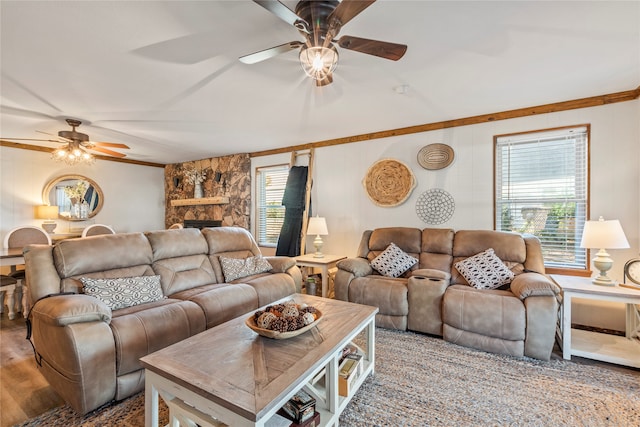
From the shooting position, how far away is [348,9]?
138 cm

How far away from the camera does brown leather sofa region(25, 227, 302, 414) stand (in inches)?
67.7

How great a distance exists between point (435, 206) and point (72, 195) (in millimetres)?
6214

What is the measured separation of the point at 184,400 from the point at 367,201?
3474mm

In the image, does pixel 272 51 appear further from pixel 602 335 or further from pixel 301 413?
pixel 602 335

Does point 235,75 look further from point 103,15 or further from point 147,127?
point 147,127

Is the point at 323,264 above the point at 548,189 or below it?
below

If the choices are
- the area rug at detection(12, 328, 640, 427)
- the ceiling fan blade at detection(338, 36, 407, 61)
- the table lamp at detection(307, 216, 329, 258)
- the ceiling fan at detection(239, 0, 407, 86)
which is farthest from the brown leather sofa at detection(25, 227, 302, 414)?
the ceiling fan blade at detection(338, 36, 407, 61)

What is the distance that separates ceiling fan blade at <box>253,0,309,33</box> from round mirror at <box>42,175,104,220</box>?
572 cm

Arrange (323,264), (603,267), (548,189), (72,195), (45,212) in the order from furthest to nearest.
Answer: (72,195) → (45,212) → (323,264) → (548,189) → (603,267)

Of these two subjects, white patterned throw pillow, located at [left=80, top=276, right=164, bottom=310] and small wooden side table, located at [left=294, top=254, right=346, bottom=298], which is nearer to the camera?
white patterned throw pillow, located at [left=80, top=276, right=164, bottom=310]

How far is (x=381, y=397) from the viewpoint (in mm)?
1885

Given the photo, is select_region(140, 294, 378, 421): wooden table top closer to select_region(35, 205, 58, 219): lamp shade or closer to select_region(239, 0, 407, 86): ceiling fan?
select_region(239, 0, 407, 86): ceiling fan

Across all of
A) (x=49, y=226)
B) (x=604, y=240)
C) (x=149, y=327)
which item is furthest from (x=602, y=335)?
(x=49, y=226)

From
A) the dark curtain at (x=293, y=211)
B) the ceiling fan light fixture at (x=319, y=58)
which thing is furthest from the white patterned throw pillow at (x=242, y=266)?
the ceiling fan light fixture at (x=319, y=58)
